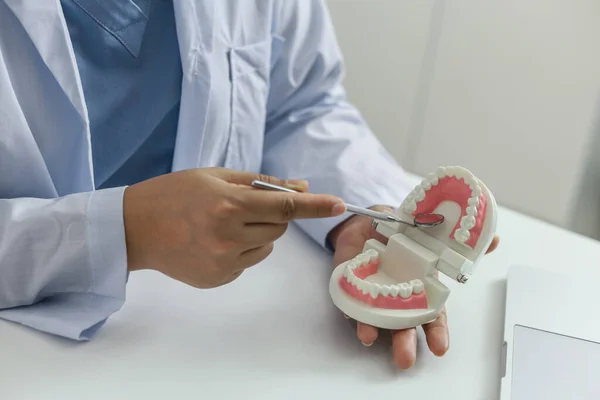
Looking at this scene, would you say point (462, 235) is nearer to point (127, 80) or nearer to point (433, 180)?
point (433, 180)

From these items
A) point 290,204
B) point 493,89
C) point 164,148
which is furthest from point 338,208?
point 493,89

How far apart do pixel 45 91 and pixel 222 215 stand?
23cm

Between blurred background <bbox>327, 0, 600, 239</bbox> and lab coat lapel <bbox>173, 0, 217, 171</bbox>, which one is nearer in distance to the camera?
lab coat lapel <bbox>173, 0, 217, 171</bbox>

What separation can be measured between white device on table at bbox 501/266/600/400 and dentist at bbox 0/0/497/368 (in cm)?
7

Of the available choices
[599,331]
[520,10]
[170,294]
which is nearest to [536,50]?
[520,10]

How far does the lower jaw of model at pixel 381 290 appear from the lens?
0.55 m

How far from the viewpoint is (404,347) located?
55 cm

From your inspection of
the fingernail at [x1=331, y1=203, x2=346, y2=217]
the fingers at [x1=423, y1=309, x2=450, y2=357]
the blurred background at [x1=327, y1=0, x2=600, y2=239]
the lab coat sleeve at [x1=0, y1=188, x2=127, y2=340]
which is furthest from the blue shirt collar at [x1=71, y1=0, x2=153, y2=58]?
the blurred background at [x1=327, y1=0, x2=600, y2=239]

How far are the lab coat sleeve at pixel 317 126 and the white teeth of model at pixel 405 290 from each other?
217mm

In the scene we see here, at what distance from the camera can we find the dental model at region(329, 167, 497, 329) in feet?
1.81

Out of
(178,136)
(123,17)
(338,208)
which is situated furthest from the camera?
(178,136)

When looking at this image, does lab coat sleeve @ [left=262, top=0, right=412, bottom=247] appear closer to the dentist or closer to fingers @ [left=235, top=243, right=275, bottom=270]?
the dentist

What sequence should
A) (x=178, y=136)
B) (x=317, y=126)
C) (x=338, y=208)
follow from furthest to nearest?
1. (x=317, y=126)
2. (x=178, y=136)
3. (x=338, y=208)

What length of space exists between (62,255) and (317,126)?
0.42m
